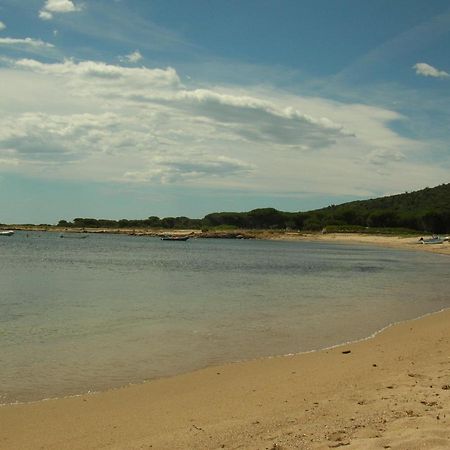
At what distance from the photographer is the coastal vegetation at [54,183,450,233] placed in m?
128

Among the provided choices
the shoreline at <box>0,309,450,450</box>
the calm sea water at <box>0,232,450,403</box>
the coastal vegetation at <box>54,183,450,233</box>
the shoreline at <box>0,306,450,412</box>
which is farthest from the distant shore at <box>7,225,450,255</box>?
the shoreline at <box>0,309,450,450</box>

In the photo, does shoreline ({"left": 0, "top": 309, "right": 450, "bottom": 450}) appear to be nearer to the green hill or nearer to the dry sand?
the dry sand

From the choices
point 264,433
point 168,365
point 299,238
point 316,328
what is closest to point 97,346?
point 168,365

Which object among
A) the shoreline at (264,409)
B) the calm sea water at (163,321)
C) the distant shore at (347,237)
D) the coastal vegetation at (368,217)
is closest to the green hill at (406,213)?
the coastal vegetation at (368,217)

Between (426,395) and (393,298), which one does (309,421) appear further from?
(393,298)

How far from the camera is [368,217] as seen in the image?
14362 centimetres

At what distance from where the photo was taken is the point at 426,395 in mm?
8156

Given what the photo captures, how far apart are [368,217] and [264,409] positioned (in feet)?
460

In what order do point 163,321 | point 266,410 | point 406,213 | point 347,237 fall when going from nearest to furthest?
1. point 266,410
2. point 163,321
3. point 347,237
4. point 406,213

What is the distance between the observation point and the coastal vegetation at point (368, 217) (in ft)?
420

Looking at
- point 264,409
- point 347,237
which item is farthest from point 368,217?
point 264,409

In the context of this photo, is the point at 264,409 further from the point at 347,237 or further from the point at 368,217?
the point at 368,217

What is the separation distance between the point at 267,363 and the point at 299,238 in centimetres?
12296

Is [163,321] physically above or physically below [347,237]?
below
